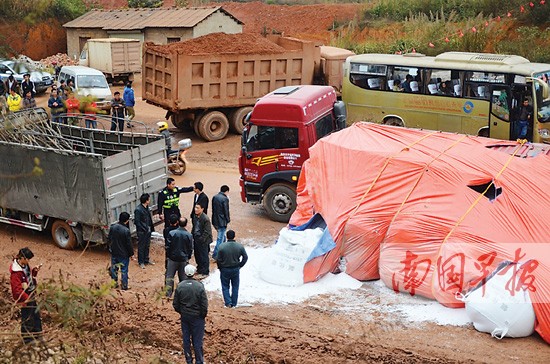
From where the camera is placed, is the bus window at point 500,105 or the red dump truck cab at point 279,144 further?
the bus window at point 500,105

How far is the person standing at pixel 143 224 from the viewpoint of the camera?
41.7ft

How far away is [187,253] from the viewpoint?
1160 cm

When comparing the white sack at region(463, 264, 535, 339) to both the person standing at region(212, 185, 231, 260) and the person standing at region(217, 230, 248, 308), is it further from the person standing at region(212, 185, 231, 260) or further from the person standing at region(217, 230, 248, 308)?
the person standing at region(212, 185, 231, 260)

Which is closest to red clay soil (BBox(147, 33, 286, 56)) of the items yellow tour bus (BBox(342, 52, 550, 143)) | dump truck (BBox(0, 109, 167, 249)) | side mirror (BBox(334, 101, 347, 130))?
yellow tour bus (BBox(342, 52, 550, 143))

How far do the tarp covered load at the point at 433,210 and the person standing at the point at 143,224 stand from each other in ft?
8.01

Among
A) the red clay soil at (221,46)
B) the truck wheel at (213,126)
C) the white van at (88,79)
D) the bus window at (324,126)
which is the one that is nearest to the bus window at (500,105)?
the bus window at (324,126)

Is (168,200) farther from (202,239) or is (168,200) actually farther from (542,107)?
(542,107)

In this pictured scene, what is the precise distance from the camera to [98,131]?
15336 mm

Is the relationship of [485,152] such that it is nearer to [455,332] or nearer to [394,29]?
[455,332]

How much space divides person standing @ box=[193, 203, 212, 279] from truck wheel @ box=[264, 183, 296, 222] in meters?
2.89

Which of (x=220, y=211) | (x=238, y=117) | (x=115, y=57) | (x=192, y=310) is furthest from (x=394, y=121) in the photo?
(x=115, y=57)

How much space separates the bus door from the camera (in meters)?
18.7

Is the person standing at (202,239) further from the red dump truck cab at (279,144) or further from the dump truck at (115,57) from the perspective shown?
the dump truck at (115,57)

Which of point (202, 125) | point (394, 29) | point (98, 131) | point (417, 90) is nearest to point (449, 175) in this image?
point (98, 131)
